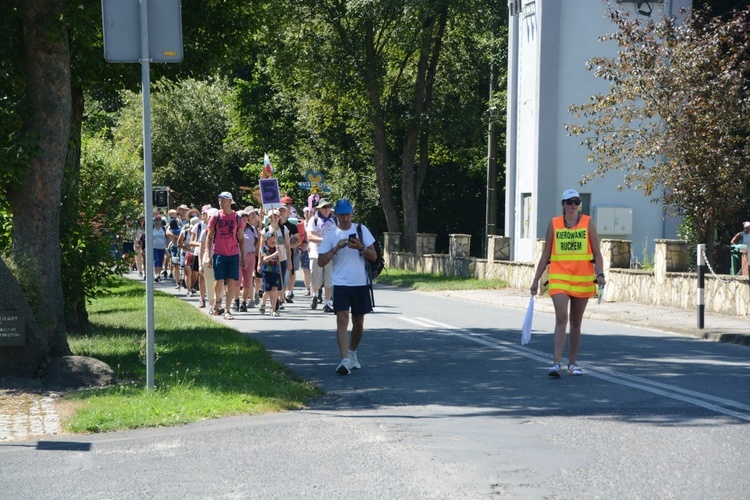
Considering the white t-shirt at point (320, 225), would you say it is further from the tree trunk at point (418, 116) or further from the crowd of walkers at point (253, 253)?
the tree trunk at point (418, 116)

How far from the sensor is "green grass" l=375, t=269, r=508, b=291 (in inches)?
1195

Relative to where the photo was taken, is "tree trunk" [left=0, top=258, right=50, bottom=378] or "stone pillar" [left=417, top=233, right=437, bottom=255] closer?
"tree trunk" [left=0, top=258, right=50, bottom=378]

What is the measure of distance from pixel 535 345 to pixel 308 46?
1025 inches

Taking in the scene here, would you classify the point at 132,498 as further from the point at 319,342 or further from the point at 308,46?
the point at 308,46

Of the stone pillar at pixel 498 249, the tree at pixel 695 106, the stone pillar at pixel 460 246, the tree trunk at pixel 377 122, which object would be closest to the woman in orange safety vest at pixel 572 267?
the tree at pixel 695 106

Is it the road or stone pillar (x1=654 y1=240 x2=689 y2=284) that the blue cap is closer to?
the road

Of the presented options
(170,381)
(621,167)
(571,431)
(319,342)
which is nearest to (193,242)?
(319,342)

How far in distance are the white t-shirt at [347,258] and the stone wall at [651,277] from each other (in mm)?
9150

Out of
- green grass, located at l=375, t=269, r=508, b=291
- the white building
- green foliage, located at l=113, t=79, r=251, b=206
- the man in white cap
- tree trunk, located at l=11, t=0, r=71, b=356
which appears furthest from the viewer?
green foliage, located at l=113, t=79, r=251, b=206

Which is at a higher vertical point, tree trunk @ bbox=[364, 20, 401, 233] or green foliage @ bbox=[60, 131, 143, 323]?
tree trunk @ bbox=[364, 20, 401, 233]

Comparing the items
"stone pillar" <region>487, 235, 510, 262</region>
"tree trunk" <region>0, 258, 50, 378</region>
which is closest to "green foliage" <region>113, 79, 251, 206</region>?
"stone pillar" <region>487, 235, 510, 262</region>

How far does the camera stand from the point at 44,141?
1185 cm

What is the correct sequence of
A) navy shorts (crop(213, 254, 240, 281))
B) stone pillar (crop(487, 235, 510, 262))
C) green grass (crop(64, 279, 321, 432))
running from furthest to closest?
stone pillar (crop(487, 235, 510, 262)) → navy shorts (crop(213, 254, 240, 281)) → green grass (crop(64, 279, 321, 432))

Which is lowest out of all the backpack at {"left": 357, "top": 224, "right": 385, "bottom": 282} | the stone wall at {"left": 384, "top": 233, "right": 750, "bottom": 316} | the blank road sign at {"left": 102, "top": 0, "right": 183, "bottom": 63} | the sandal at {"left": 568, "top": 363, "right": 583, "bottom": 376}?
the sandal at {"left": 568, "top": 363, "right": 583, "bottom": 376}
